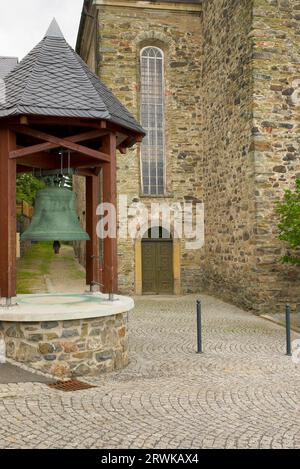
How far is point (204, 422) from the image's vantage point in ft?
16.9

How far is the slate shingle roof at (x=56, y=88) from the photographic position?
22.5ft

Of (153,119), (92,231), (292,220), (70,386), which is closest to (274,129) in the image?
(292,220)

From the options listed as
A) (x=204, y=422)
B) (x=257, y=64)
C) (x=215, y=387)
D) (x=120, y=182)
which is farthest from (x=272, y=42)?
(x=204, y=422)

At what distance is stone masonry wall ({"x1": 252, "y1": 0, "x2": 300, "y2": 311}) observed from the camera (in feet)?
42.8

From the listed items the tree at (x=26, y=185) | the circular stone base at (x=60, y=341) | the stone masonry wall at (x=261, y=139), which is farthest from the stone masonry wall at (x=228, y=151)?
the tree at (x=26, y=185)

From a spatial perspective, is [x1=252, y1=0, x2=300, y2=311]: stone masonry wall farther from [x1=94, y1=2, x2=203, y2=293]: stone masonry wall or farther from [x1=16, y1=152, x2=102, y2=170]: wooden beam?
[x1=16, y1=152, x2=102, y2=170]: wooden beam

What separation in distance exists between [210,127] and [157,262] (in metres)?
4.89

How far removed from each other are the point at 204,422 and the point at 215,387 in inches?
53.0

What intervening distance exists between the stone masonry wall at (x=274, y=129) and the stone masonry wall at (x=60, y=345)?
7.04 m

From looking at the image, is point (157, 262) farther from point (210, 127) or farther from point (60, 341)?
point (60, 341)

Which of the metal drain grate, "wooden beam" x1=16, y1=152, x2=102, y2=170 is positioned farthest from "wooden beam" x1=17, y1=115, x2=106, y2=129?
the metal drain grate

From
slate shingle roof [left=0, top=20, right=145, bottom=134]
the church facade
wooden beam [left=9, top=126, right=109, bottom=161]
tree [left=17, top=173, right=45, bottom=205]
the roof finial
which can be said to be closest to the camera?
slate shingle roof [left=0, top=20, right=145, bottom=134]

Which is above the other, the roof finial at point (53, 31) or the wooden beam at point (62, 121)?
the roof finial at point (53, 31)

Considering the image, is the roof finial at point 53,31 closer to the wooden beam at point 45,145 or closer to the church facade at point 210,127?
the wooden beam at point 45,145
